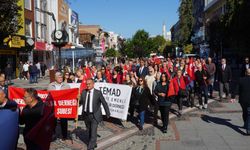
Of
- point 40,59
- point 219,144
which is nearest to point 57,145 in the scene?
point 219,144

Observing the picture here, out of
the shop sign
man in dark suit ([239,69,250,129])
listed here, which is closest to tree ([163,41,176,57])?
the shop sign

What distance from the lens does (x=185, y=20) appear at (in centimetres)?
8356

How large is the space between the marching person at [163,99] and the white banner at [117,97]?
1070 millimetres

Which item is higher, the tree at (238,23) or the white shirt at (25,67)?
the tree at (238,23)

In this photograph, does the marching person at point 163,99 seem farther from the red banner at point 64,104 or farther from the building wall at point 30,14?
the building wall at point 30,14

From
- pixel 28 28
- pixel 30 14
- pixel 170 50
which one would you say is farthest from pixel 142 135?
pixel 170 50

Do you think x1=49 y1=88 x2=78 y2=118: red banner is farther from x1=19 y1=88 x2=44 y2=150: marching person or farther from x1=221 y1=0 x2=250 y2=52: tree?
x1=221 y1=0 x2=250 y2=52: tree

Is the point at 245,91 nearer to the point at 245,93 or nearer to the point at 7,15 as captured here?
the point at 245,93

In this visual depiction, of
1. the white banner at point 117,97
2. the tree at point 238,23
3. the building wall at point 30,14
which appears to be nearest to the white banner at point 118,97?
the white banner at point 117,97

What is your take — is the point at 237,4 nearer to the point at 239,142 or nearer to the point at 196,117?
the point at 196,117

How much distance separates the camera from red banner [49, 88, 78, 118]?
9422 millimetres

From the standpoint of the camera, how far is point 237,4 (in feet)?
107

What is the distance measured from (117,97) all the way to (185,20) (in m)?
74.0

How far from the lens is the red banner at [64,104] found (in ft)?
30.9
